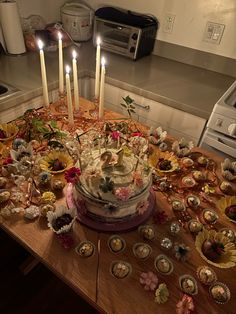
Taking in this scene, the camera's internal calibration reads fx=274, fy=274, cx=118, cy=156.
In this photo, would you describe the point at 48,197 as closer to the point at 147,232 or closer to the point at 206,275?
the point at 147,232

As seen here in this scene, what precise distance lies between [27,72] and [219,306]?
1522 millimetres

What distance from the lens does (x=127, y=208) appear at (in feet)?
2.68

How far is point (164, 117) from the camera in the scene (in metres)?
1.60

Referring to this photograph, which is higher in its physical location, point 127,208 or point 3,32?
point 3,32

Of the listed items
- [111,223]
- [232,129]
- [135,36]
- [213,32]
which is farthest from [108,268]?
[213,32]

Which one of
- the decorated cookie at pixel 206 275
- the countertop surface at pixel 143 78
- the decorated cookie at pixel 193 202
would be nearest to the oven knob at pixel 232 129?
the countertop surface at pixel 143 78

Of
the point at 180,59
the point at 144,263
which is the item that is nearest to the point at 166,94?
the point at 180,59

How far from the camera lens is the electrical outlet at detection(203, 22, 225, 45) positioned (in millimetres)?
1712

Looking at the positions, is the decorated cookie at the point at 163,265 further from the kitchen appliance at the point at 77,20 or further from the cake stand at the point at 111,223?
the kitchen appliance at the point at 77,20

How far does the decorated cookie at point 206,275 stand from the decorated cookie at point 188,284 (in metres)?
0.02

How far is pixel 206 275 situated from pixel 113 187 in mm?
344

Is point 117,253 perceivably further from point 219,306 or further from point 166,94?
point 166,94

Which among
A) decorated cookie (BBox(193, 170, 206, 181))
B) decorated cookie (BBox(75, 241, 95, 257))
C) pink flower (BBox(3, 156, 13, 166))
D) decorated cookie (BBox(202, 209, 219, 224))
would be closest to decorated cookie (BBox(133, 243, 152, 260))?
decorated cookie (BBox(75, 241, 95, 257))

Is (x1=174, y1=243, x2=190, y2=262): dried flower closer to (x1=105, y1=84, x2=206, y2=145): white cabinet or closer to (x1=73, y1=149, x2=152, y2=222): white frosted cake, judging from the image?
(x1=73, y1=149, x2=152, y2=222): white frosted cake
